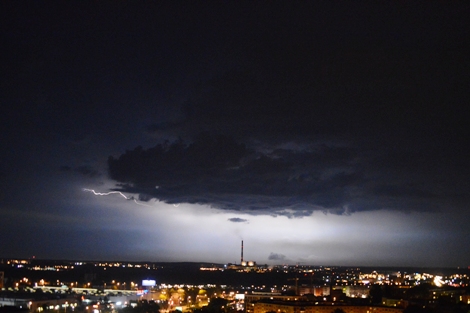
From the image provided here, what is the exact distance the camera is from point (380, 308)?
39.6 metres

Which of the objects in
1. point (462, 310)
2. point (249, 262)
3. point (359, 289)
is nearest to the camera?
point (462, 310)

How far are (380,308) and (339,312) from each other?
4752 millimetres

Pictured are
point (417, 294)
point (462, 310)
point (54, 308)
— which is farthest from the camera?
point (417, 294)

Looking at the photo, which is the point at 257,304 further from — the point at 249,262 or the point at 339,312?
the point at 249,262

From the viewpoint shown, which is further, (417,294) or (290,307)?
(417,294)

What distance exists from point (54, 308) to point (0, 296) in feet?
21.7

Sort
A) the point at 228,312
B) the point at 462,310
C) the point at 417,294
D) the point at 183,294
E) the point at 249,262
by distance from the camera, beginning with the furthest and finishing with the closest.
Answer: the point at 249,262 → the point at 417,294 → the point at 183,294 → the point at 228,312 → the point at 462,310

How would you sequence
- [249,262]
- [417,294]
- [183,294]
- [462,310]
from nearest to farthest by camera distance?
[462,310] < [183,294] < [417,294] < [249,262]

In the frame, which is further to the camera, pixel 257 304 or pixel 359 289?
pixel 359 289

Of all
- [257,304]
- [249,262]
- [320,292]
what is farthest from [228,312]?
[249,262]

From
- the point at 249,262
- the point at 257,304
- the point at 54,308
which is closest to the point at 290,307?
the point at 257,304

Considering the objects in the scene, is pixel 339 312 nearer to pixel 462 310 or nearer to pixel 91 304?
pixel 462 310

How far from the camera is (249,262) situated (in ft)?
517

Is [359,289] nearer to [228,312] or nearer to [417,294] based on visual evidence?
[417,294]
